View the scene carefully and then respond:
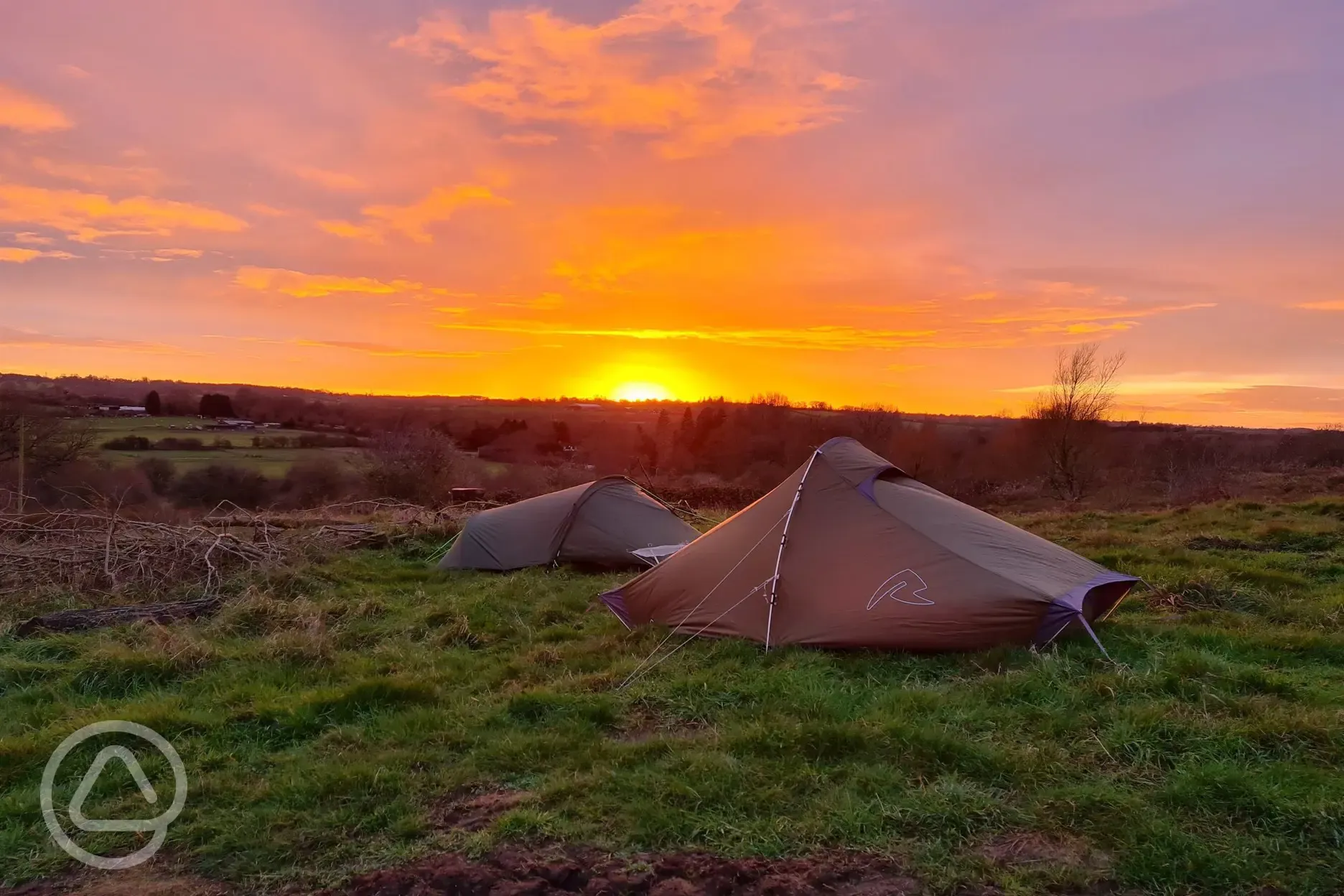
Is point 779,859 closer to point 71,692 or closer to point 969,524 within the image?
point 969,524

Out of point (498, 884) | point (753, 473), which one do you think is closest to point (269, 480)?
point (753, 473)

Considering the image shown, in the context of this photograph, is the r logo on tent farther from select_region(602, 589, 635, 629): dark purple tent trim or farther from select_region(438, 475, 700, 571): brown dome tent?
select_region(438, 475, 700, 571): brown dome tent

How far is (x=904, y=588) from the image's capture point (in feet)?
19.2

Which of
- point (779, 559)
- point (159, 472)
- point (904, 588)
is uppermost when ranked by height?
point (779, 559)

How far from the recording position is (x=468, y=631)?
6.95m

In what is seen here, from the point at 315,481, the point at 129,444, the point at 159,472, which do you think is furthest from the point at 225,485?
the point at 129,444

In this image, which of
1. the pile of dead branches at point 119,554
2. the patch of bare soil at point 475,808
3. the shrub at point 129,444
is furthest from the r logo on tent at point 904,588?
the shrub at point 129,444

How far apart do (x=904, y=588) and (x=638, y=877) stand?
11.1ft

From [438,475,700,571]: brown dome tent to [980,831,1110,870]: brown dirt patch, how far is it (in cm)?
683

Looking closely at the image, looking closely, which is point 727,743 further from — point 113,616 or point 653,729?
point 113,616

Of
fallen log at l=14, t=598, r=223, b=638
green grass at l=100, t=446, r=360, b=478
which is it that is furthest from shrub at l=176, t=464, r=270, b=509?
fallen log at l=14, t=598, r=223, b=638

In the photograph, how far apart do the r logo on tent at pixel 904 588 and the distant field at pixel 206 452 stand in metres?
19.9

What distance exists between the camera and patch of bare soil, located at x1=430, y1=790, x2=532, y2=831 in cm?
364

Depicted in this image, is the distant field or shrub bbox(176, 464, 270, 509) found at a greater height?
the distant field
